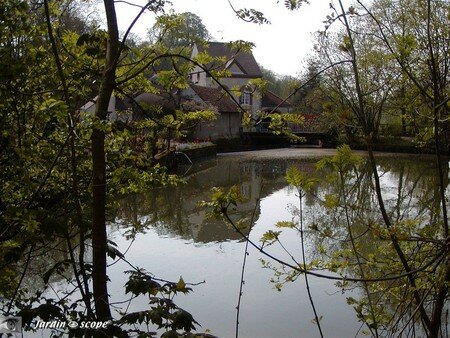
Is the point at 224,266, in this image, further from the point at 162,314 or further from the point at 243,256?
the point at 162,314

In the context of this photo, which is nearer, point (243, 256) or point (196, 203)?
point (196, 203)

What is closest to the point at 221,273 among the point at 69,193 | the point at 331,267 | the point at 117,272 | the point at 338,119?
the point at 117,272

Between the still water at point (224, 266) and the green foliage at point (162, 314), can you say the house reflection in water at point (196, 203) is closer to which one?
the still water at point (224, 266)

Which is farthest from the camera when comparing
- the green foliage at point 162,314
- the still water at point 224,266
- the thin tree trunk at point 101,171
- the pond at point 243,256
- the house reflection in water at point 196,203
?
the house reflection in water at point 196,203

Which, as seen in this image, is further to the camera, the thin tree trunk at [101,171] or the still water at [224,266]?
the still water at [224,266]

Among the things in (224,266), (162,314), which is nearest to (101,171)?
(162,314)

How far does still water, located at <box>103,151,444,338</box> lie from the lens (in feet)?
17.2

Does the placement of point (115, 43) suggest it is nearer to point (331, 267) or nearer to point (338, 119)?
point (338, 119)

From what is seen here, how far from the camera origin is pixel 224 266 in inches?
285

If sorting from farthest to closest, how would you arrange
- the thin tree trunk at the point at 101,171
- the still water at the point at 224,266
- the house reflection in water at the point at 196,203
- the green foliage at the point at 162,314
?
the house reflection in water at the point at 196,203 → the still water at the point at 224,266 → the thin tree trunk at the point at 101,171 → the green foliage at the point at 162,314

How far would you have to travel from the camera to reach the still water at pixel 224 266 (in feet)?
17.2

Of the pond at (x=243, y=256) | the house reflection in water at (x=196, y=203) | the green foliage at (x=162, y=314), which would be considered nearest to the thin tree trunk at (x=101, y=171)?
the green foliage at (x=162, y=314)

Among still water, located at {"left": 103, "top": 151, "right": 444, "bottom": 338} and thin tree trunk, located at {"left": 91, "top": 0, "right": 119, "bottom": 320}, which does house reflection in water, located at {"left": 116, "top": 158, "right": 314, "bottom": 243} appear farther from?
thin tree trunk, located at {"left": 91, "top": 0, "right": 119, "bottom": 320}

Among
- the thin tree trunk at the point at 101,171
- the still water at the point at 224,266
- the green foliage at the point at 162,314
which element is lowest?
the still water at the point at 224,266
